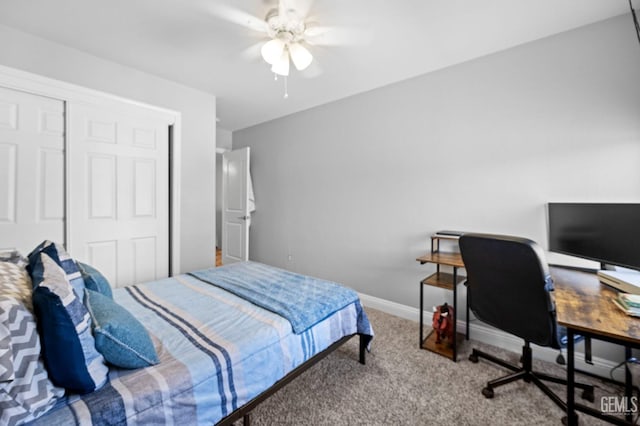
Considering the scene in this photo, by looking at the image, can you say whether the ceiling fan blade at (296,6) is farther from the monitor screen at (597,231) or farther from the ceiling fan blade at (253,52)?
the monitor screen at (597,231)

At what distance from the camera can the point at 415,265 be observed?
2.77 metres

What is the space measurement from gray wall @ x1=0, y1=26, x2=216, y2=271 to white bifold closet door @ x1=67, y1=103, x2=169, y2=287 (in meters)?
0.18

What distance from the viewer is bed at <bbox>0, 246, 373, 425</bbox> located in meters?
0.93

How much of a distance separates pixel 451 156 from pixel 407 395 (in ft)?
6.56

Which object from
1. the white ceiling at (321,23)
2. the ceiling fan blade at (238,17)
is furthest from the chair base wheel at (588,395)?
the ceiling fan blade at (238,17)

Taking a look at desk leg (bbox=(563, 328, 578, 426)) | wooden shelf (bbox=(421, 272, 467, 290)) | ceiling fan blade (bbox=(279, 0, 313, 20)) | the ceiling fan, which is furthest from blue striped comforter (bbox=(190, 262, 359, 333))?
ceiling fan blade (bbox=(279, 0, 313, 20))

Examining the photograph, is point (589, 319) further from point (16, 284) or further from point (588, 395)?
point (16, 284)

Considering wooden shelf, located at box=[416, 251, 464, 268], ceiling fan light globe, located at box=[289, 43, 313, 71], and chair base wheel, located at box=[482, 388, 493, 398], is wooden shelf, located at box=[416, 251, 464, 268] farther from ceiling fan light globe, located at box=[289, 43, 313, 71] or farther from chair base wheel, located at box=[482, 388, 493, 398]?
ceiling fan light globe, located at box=[289, 43, 313, 71]

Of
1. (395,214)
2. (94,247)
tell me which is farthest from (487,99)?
(94,247)

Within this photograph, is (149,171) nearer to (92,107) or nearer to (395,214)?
(92,107)

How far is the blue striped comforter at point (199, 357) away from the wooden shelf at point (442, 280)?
797mm

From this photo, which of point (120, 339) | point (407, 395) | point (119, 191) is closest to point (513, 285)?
point (407, 395)

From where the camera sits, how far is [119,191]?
2.55 m

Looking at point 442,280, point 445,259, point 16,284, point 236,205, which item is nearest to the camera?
point 16,284
